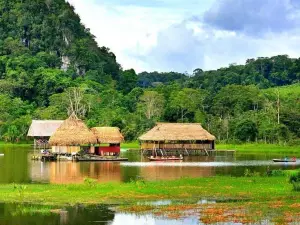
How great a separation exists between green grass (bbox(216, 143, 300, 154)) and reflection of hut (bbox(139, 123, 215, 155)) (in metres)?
5.34

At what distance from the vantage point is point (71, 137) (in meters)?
→ 60.4

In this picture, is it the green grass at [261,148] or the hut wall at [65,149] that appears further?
the green grass at [261,148]

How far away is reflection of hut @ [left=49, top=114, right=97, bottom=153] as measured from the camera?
198ft

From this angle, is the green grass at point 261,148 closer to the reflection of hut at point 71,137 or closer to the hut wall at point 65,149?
the reflection of hut at point 71,137

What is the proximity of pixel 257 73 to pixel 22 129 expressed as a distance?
60986mm

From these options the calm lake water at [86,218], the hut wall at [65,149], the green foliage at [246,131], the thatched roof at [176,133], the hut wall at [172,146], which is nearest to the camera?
the calm lake water at [86,218]

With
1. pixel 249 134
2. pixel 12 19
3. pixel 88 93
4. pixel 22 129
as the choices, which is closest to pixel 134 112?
pixel 88 93

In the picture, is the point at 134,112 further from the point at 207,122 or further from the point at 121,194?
the point at 121,194

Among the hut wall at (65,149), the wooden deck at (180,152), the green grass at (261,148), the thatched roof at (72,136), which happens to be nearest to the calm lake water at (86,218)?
the thatched roof at (72,136)

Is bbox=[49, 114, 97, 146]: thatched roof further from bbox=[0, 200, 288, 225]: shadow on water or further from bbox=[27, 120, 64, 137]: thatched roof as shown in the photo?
bbox=[0, 200, 288, 225]: shadow on water

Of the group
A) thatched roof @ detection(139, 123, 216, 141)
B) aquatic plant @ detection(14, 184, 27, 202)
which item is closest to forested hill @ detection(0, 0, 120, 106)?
thatched roof @ detection(139, 123, 216, 141)

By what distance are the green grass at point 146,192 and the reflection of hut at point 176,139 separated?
3509 centimetres

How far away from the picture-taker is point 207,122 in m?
87.8

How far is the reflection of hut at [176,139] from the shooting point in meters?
70.3
